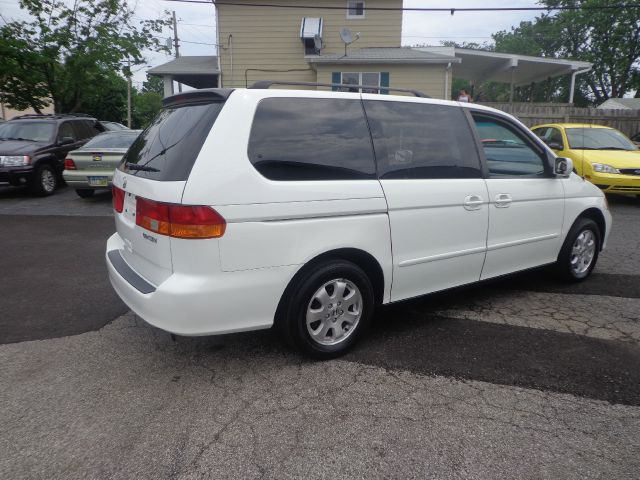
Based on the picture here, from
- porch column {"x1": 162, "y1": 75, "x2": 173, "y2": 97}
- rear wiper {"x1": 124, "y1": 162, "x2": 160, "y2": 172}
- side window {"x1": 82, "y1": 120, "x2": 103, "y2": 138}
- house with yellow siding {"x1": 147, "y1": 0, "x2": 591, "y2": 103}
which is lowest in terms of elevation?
rear wiper {"x1": 124, "y1": 162, "x2": 160, "y2": 172}

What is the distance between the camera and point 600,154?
931 cm

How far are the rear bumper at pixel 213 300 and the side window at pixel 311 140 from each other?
612 millimetres

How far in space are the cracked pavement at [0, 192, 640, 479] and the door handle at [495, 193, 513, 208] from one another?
95 centimetres

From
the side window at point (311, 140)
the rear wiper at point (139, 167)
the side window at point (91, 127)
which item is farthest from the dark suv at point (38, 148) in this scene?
the side window at point (311, 140)

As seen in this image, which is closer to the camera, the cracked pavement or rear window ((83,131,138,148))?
the cracked pavement

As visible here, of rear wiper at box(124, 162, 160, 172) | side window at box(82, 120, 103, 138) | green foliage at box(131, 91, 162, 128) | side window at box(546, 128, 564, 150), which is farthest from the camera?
green foliage at box(131, 91, 162, 128)

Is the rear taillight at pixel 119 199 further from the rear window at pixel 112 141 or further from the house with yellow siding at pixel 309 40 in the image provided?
the house with yellow siding at pixel 309 40

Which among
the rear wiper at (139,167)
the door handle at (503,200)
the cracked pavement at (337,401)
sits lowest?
the cracked pavement at (337,401)

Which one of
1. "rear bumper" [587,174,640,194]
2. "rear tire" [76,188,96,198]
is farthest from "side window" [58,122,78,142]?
"rear bumper" [587,174,640,194]

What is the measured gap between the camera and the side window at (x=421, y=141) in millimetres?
3254

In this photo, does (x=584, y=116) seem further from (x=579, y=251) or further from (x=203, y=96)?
(x=203, y=96)

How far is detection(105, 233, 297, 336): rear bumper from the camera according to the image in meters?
2.59

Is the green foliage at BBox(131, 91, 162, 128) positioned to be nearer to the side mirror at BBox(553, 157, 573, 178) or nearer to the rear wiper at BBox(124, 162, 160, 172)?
the rear wiper at BBox(124, 162, 160, 172)

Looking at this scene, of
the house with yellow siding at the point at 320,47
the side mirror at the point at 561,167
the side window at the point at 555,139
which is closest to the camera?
the side mirror at the point at 561,167
